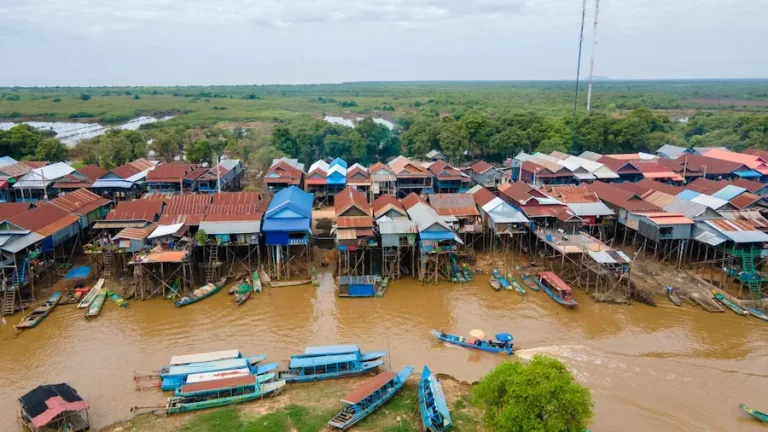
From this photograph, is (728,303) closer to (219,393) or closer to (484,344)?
(484,344)

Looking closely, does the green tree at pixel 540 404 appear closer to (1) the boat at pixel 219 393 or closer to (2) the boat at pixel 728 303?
(1) the boat at pixel 219 393

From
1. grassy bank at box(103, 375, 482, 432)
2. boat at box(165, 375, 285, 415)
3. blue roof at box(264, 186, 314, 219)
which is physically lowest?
grassy bank at box(103, 375, 482, 432)

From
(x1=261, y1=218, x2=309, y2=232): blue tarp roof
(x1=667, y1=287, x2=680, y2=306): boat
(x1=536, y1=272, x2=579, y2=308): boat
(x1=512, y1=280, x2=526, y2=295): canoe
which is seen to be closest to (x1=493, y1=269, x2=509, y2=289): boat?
(x1=512, y1=280, x2=526, y2=295): canoe

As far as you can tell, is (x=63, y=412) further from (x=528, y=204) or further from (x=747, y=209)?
(x=747, y=209)

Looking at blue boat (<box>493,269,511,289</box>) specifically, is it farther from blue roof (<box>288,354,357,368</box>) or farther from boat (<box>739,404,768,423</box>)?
boat (<box>739,404,768,423</box>)

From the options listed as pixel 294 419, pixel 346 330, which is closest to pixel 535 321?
pixel 346 330
